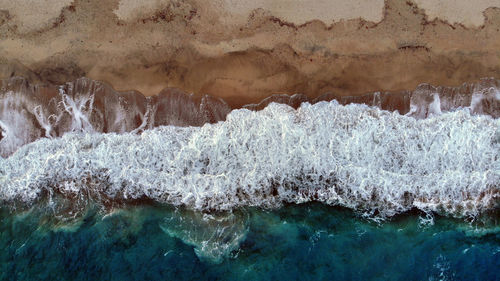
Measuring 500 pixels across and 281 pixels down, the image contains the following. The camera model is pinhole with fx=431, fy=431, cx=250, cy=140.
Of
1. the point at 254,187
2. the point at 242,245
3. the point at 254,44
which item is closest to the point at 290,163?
the point at 254,187

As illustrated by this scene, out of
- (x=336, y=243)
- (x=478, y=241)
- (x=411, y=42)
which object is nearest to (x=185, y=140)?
(x=336, y=243)

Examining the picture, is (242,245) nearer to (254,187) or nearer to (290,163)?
(254,187)

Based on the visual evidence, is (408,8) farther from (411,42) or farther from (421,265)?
(421,265)

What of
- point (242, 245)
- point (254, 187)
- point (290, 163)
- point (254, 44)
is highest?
point (254, 44)

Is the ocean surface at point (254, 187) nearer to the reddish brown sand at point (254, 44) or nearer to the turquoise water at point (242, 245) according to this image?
the turquoise water at point (242, 245)

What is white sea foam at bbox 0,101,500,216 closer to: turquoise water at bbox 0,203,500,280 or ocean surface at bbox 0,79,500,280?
ocean surface at bbox 0,79,500,280
